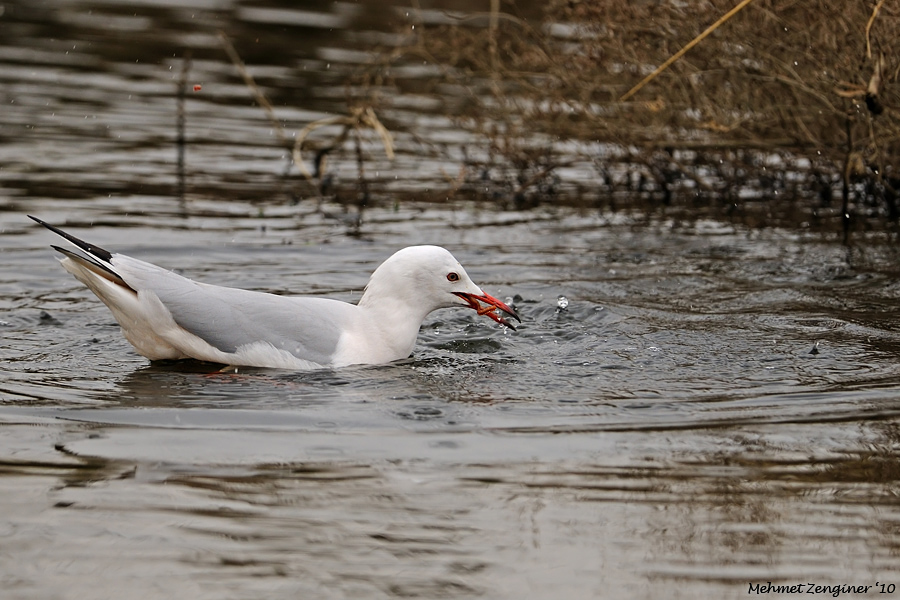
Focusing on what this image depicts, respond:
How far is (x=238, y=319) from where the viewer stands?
7188 mm

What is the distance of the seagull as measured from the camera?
7.15 metres

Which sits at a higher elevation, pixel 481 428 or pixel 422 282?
pixel 422 282

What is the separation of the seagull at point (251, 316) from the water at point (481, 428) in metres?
0.17

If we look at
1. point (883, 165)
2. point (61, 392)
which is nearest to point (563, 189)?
point (883, 165)

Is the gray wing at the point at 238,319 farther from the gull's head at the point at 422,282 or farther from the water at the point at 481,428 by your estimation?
the gull's head at the point at 422,282

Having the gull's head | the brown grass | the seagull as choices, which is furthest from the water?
the brown grass

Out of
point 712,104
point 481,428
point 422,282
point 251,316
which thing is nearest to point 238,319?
point 251,316

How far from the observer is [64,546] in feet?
15.2

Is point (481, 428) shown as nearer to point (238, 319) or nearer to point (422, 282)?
point (422, 282)

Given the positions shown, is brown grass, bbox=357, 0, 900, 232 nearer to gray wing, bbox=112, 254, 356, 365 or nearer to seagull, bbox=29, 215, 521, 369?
seagull, bbox=29, 215, 521, 369

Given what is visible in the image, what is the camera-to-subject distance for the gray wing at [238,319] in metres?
7.16

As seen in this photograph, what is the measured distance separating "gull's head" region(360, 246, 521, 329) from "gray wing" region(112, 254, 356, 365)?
1.26ft

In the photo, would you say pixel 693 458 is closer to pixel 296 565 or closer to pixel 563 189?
pixel 296 565

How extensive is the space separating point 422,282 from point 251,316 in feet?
3.25
